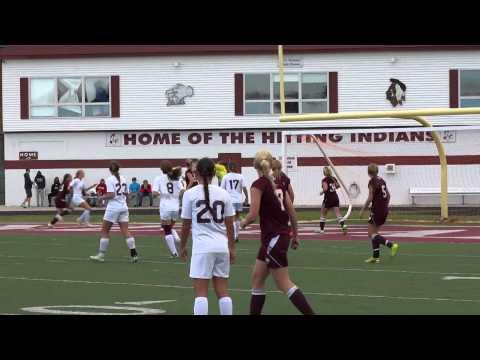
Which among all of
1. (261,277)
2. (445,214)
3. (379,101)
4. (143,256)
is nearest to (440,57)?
(379,101)

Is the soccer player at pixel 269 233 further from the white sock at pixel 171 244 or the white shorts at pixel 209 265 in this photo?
the white sock at pixel 171 244

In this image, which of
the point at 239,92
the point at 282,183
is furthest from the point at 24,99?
the point at 282,183

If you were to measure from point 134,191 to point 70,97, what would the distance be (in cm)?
581

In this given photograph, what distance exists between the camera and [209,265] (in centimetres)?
1093

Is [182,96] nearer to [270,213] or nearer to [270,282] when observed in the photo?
[270,282]

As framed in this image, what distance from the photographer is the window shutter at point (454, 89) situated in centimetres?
4716

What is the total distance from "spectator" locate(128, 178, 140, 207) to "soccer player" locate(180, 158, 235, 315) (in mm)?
36593

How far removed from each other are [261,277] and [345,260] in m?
8.71

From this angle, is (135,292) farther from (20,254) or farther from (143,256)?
(20,254)

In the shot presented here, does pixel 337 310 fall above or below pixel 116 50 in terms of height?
below

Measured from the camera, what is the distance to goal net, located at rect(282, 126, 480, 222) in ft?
109

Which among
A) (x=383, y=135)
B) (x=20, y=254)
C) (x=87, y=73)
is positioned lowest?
(x=20, y=254)

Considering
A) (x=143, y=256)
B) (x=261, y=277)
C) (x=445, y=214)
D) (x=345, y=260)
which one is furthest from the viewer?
(x=445, y=214)

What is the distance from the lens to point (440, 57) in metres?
47.1
